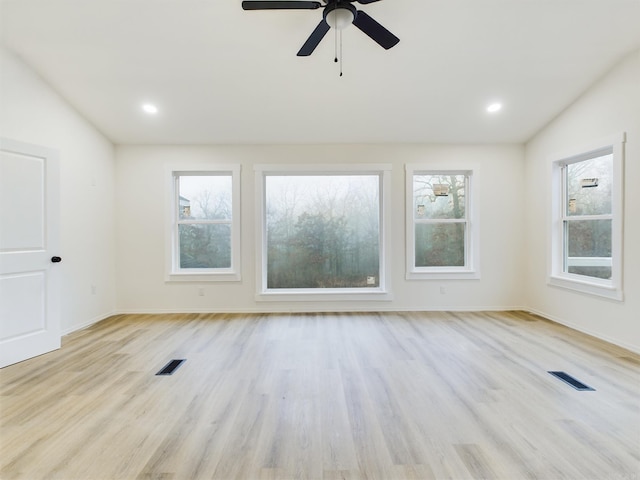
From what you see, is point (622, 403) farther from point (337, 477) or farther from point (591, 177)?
point (591, 177)

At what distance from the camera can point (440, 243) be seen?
468cm

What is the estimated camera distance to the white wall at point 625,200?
3.01 meters

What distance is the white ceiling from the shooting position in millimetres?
2664

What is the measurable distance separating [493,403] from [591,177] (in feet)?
10.6

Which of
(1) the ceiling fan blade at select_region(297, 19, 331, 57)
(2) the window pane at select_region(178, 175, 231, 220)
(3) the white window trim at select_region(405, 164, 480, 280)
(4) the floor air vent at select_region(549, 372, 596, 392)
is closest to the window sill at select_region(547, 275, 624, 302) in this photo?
(3) the white window trim at select_region(405, 164, 480, 280)

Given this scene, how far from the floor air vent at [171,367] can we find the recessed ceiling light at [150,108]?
9.93 feet

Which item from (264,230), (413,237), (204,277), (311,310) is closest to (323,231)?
(264,230)

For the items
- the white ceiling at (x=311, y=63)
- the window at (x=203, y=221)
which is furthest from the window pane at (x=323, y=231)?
the white ceiling at (x=311, y=63)

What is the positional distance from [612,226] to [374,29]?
3.30 m

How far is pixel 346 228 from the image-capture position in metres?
4.74

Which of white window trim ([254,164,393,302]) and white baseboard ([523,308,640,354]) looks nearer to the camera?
white baseboard ([523,308,640,354])

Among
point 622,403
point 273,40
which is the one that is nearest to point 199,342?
point 273,40

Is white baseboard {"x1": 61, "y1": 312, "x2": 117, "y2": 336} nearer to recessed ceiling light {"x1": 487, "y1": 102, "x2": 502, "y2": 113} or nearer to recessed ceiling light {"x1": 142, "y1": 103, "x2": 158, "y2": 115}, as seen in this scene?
recessed ceiling light {"x1": 142, "y1": 103, "x2": 158, "y2": 115}

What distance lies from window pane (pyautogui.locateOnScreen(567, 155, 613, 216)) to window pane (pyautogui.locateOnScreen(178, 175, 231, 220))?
4.79 metres
